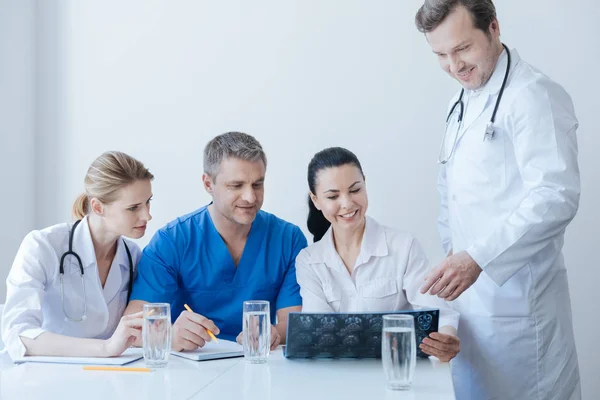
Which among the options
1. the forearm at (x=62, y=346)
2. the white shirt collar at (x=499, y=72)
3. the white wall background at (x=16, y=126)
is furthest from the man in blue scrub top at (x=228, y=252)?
the white wall background at (x=16, y=126)

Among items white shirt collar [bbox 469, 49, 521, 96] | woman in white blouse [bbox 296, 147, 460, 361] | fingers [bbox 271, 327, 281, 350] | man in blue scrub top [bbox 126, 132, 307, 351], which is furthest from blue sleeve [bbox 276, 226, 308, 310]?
white shirt collar [bbox 469, 49, 521, 96]

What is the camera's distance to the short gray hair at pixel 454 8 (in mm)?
1750

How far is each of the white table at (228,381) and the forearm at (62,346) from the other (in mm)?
65

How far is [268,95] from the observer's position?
2.67 metres

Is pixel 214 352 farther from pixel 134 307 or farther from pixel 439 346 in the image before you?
pixel 439 346

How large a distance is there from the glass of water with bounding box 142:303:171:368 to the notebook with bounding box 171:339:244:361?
11 centimetres

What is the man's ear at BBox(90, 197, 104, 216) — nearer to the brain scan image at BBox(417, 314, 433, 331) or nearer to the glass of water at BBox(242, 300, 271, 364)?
the glass of water at BBox(242, 300, 271, 364)

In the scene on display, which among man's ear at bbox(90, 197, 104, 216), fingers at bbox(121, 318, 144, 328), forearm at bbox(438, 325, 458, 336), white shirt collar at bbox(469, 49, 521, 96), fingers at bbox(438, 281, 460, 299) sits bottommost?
forearm at bbox(438, 325, 458, 336)

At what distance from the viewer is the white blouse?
190cm

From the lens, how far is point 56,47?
2814 mm

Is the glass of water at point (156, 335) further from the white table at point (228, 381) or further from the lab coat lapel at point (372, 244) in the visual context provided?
the lab coat lapel at point (372, 244)

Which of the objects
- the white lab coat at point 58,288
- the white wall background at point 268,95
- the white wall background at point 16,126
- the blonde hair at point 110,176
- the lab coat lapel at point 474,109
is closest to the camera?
the white lab coat at point 58,288

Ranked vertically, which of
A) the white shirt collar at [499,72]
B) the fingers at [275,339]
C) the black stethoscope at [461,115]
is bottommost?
the fingers at [275,339]

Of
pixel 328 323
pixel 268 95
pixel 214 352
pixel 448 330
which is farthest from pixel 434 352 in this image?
pixel 268 95
